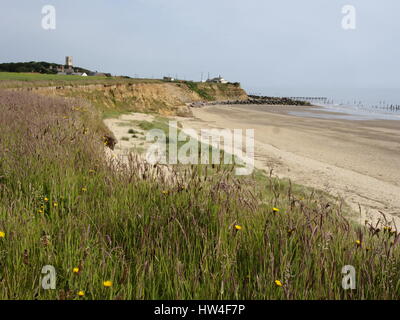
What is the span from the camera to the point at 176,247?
267cm

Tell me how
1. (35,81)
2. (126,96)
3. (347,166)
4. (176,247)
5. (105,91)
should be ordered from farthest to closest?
(126,96) → (105,91) → (35,81) → (347,166) → (176,247)

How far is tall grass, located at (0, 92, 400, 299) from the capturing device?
6.97 feet

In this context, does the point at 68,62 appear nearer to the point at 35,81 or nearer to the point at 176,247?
the point at 35,81

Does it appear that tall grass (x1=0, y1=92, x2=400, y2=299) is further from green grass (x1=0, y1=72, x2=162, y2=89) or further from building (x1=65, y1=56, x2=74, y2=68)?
building (x1=65, y1=56, x2=74, y2=68)

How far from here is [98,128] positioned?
36.8ft

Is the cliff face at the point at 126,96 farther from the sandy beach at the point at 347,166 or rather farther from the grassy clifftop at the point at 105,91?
the sandy beach at the point at 347,166

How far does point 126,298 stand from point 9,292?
28.4 inches

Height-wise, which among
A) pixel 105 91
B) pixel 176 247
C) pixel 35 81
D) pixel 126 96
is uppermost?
pixel 35 81

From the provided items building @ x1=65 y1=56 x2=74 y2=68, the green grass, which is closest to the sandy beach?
the green grass

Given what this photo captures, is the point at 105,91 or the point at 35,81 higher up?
the point at 35,81

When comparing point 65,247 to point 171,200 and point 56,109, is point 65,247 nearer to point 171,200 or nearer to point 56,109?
point 171,200

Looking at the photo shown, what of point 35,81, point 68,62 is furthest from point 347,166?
point 68,62

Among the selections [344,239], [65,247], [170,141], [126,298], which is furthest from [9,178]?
[170,141]
